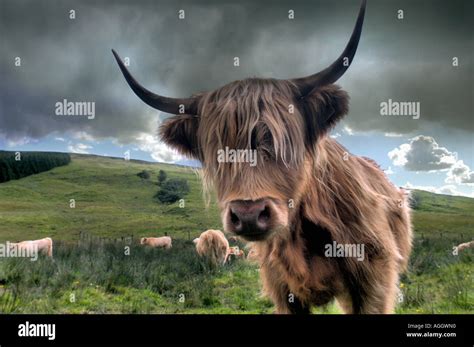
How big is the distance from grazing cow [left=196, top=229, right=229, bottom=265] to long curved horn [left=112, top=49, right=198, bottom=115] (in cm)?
343

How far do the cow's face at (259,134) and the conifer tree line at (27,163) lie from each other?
281cm

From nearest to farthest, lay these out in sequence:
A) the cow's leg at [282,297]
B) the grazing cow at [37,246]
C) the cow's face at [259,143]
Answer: the cow's face at [259,143] → the cow's leg at [282,297] → the grazing cow at [37,246]

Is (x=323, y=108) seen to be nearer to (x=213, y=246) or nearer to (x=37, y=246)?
(x=213, y=246)

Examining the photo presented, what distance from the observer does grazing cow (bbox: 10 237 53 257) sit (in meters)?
5.66

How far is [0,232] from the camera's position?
6.05 meters

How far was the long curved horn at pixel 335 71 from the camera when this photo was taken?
9.65ft

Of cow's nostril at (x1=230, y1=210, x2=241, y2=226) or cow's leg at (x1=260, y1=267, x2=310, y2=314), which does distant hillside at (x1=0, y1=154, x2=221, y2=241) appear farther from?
cow's nostril at (x1=230, y1=210, x2=241, y2=226)

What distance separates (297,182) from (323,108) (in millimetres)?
570

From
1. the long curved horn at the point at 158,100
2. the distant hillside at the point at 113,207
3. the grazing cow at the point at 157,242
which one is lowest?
the grazing cow at the point at 157,242

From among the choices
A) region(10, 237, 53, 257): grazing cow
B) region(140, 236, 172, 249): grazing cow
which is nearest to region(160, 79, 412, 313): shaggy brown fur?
region(10, 237, 53, 257): grazing cow

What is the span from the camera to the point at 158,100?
135 inches

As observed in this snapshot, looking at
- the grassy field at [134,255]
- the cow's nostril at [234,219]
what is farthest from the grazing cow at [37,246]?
the cow's nostril at [234,219]

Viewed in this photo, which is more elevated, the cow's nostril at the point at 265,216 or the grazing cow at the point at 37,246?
the cow's nostril at the point at 265,216

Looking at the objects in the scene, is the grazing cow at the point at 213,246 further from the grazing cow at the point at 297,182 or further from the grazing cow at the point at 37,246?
the grazing cow at the point at 297,182
